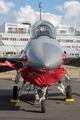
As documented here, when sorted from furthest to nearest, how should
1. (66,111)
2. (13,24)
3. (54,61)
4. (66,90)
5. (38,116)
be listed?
(13,24), (66,90), (66,111), (38,116), (54,61)

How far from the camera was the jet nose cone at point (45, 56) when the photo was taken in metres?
6.96

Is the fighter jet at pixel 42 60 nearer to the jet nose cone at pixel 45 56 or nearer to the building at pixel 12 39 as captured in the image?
the jet nose cone at pixel 45 56

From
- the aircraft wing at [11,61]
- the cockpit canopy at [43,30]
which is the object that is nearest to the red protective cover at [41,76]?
the aircraft wing at [11,61]

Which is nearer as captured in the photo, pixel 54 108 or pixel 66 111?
pixel 66 111

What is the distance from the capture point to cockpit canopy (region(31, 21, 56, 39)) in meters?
9.42

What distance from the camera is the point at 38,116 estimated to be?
805 centimetres

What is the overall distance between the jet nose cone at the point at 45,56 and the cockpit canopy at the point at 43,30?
5.85 ft

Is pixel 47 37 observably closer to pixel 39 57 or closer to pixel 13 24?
pixel 39 57

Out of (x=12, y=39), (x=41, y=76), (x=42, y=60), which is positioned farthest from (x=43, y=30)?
(x=12, y=39)

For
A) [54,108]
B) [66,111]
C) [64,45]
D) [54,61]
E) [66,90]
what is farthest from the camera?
[64,45]

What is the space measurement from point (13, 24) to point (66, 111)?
146237 mm

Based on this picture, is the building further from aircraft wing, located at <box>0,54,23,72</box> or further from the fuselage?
the fuselage

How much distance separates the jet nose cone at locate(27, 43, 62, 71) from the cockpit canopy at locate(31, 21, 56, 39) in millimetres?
1785

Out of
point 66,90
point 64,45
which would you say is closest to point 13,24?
point 64,45
